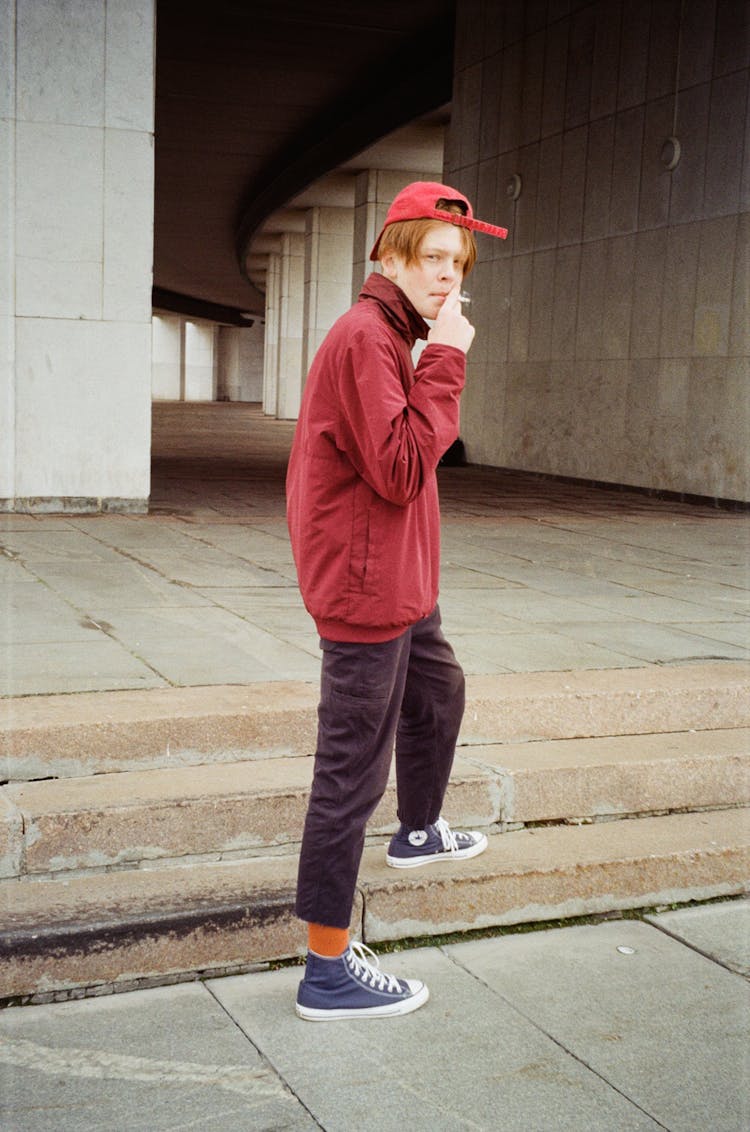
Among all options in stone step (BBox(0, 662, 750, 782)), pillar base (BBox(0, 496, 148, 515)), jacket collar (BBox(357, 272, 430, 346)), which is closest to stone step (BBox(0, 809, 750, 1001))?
stone step (BBox(0, 662, 750, 782))

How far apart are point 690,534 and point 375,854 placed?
647 cm

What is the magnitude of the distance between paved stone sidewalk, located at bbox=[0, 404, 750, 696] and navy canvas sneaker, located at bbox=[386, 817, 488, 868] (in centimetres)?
108

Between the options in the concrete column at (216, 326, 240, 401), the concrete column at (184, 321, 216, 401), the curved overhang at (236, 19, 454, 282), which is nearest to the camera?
the curved overhang at (236, 19, 454, 282)

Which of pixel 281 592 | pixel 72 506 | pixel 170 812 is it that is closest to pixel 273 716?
pixel 170 812

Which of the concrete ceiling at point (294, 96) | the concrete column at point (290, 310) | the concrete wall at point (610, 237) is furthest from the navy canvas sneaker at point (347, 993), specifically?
the concrete column at point (290, 310)

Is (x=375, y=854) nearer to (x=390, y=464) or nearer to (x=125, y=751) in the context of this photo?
(x=125, y=751)

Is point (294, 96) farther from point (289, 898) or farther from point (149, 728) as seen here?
point (289, 898)

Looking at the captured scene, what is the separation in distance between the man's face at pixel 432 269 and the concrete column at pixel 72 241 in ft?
20.2

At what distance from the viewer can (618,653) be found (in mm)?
5074

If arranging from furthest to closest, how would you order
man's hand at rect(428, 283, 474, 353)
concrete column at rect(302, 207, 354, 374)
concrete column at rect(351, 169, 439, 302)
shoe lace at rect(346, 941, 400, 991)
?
concrete column at rect(302, 207, 354, 374), concrete column at rect(351, 169, 439, 302), shoe lace at rect(346, 941, 400, 991), man's hand at rect(428, 283, 474, 353)

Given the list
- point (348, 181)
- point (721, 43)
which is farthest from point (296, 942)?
point (348, 181)

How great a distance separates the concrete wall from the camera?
452 inches

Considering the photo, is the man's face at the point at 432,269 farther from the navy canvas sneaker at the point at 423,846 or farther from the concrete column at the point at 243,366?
the concrete column at the point at 243,366

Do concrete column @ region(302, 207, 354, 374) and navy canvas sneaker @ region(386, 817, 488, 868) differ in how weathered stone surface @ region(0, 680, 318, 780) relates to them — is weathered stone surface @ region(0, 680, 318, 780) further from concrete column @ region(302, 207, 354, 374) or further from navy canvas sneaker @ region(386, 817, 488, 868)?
concrete column @ region(302, 207, 354, 374)
